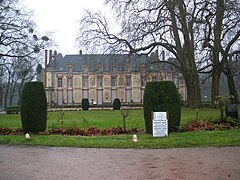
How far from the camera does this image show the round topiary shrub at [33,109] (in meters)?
14.0

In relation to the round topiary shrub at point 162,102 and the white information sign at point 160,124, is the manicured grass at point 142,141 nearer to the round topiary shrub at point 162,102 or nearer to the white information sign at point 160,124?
the white information sign at point 160,124

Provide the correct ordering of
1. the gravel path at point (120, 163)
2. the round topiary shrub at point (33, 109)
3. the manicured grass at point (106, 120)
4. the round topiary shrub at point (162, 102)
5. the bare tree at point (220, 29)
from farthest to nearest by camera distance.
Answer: the bare tree at point (220, 29), the manicured grass at point (106, 120), the round topiary shrub at point (33, 109), the round topiary shrub at point (162, 102), the gravel path at point (120, 163)

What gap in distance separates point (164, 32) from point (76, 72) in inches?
1913

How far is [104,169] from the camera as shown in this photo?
22.4 ft

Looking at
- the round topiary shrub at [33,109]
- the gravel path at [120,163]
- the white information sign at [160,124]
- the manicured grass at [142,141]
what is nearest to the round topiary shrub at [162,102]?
the white information sign at [160,124]

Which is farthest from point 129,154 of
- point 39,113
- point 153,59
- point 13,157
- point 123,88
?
point 123,88

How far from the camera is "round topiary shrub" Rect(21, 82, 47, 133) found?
1402 cm

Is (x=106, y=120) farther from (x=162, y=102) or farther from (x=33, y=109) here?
(x=162, y=102)

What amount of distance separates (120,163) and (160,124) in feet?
15.6

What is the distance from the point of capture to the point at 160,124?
11953mm

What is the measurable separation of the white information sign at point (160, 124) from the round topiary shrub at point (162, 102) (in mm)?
625

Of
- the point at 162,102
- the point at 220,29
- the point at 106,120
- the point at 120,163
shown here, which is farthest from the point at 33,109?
the point at 220,29

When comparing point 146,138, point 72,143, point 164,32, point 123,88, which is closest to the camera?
point 72,143

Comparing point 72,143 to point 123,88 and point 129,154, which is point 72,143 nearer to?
point 129,154
